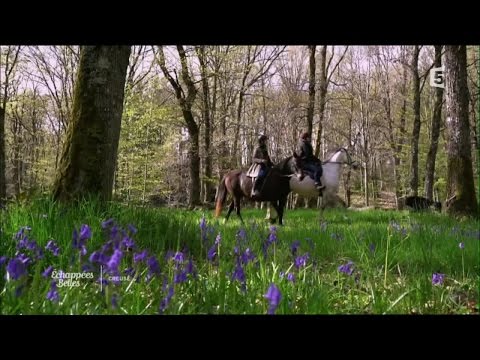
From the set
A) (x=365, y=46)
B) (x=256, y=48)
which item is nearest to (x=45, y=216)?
(x=256, y=48)

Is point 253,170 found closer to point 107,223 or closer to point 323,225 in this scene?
point 323,225

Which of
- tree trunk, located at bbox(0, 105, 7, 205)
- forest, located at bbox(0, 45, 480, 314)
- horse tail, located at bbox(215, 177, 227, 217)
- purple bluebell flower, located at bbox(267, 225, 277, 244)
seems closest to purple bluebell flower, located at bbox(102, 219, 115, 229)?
forest, located at bbox(0, 45, 480, 314)

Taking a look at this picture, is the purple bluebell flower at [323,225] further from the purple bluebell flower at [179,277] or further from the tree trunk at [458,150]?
the purple bluebell flower at [179,277]

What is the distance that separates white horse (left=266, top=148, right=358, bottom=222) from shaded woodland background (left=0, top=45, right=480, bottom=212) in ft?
0.23

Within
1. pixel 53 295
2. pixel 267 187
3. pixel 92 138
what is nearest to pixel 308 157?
pixel 267 187

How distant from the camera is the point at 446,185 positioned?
290 centimetres

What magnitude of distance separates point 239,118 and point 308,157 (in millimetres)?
675

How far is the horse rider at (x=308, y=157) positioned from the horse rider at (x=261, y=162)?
1.15ft

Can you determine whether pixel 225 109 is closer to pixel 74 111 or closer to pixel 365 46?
pixel 74 111

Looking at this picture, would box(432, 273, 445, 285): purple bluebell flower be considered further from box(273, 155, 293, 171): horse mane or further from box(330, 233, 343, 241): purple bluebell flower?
box(273, 155, 293, 171): horse mane

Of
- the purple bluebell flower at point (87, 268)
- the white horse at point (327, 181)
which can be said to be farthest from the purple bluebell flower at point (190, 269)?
the white horse at point (327, 181)

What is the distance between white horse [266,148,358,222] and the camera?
290cm

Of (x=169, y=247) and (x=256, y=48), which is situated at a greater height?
(x=256, y=48)
